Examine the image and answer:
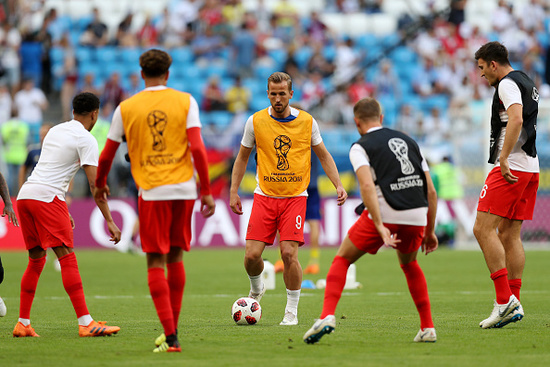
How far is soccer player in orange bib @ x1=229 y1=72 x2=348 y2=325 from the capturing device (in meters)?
8.80

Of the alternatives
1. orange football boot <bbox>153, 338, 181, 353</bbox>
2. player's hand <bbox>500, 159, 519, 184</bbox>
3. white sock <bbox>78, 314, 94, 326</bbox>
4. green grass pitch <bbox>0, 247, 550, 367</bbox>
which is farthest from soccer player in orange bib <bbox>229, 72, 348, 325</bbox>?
orange football boot <bbox>153, 338, 181, 353</bbox>

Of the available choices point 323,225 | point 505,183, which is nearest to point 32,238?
point 505,183

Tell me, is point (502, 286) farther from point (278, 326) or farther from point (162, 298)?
point (162, 298)

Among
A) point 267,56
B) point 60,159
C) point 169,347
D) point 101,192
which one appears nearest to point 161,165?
point 101,192

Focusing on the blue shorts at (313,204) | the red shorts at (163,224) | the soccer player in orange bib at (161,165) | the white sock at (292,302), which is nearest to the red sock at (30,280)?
the soccer player in orange bib at (161,165)

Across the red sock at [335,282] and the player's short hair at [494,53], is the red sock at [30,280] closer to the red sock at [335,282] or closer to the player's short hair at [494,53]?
the red sock at [335,282]

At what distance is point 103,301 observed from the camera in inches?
436

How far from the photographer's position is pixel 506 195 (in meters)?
8.59

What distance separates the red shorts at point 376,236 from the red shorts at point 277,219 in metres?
1.73

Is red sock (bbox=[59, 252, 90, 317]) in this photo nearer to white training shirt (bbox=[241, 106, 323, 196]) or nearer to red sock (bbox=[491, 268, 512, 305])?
white training shirt (bbox=[241, 106, 323, 196])

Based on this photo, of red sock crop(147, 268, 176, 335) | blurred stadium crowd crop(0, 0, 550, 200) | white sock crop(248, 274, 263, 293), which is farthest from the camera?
blurred stadium crowd crop(0, 0, 550, 200)

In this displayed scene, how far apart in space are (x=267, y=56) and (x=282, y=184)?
1818 cm

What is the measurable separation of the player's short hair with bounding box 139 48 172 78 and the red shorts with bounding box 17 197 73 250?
1.73 m

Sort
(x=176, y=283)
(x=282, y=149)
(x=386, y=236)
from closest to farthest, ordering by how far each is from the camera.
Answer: (x=386, y=236)
(x=176, y=283)
(x=282, y=149)
